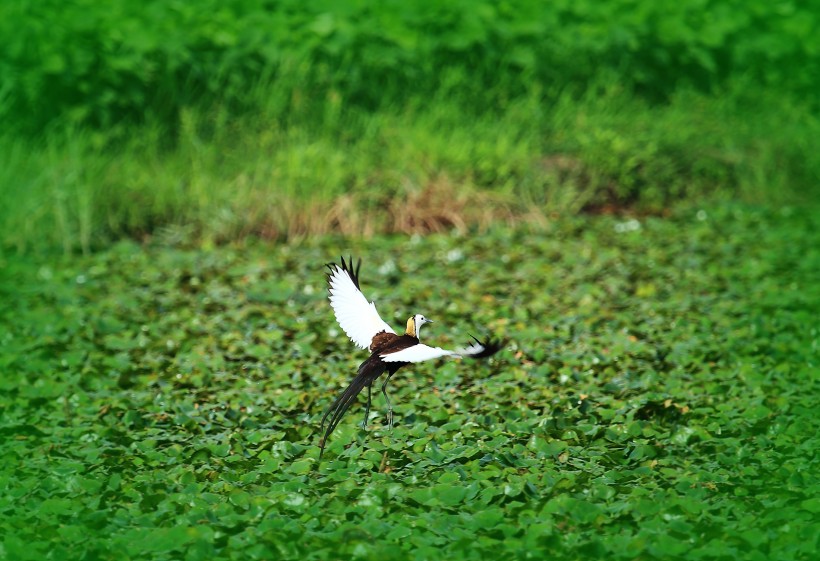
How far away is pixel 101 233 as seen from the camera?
8.42 metres

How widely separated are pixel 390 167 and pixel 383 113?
1161 mm

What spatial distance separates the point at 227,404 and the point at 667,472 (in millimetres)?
1938

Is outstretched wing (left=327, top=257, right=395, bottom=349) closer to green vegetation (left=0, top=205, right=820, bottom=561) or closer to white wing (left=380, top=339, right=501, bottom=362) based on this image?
white wing (left=380, top=339, right=501, bottom=362)

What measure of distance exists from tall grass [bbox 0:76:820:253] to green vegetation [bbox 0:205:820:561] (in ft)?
1.20

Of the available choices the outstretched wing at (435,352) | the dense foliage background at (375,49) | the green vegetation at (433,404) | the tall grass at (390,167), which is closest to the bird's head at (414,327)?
the outstretched wing at (435,352)

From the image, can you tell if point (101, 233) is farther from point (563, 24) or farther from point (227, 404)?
point (563, 24)

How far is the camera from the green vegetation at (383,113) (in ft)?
27.9

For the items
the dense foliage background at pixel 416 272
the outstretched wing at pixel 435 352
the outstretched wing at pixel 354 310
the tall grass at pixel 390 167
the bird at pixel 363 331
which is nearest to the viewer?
the outstretched wing at pixel 435 352

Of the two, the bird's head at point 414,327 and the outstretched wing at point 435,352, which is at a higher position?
the outstretched wing at point 435,352

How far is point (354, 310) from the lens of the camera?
4016 millimetres

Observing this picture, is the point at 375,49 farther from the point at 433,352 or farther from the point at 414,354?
the point at 433,352

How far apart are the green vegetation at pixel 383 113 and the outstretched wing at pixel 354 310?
14.6 feet

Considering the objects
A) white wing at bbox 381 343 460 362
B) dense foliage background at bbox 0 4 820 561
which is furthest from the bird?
dense foliage background at bbox 0 4 820 561

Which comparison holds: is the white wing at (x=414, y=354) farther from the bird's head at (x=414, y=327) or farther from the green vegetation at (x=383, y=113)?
the green vegetation at (x=383, y=113)
